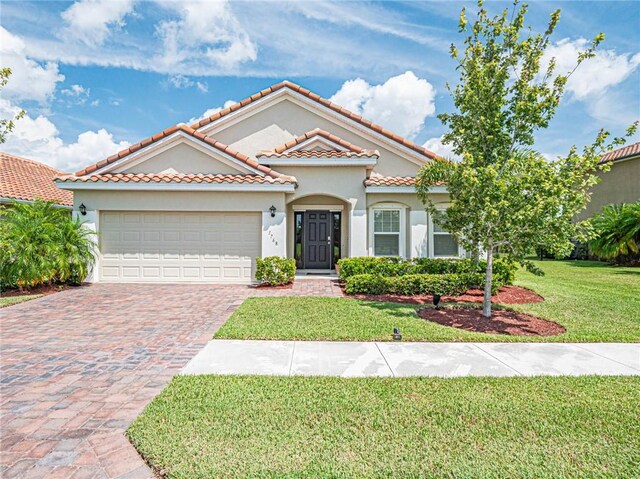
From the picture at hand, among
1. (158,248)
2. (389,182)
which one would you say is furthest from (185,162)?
(389,182)

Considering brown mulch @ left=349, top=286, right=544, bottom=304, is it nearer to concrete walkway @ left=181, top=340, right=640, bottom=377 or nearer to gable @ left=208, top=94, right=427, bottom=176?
concrete walkway @ left=181, top=340, right=640, bottom=377

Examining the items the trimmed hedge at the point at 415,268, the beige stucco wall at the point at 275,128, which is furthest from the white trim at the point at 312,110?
the trimmed hedge at the point at 415,268

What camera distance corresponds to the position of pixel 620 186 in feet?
79.3

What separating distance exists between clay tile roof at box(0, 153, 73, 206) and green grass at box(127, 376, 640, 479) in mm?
16390

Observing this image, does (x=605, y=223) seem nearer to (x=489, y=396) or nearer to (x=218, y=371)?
(x=489, y=396)

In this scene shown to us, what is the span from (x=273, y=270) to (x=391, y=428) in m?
8.98

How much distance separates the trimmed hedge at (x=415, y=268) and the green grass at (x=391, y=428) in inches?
275

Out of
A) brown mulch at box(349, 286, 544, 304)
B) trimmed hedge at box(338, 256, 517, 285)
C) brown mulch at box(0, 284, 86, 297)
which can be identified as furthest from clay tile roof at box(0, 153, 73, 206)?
brown mulch at box(349, 286, 544, 304)

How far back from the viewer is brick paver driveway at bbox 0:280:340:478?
3143 millimetres

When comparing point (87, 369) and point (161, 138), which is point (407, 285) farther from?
point (161, 138)

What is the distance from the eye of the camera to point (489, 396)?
13.9 feet

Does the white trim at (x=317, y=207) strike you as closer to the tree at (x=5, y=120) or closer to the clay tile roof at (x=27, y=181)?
the tree at (x=5, y=120)

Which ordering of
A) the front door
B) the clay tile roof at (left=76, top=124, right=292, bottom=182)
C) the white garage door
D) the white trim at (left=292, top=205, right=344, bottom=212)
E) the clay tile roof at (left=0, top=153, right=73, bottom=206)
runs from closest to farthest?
the white garage door < the clay tile roof at (left=76, top=124, right=292, bottom=182) < the white trim at (left=292, top=205, right=344, bottom=212) < the front door < the clay tile roof at (left=0, top=153, right=73, bottom=206)

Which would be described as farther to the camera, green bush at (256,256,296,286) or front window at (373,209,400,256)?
front window at (373,209,400,256)
